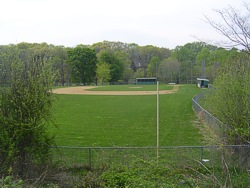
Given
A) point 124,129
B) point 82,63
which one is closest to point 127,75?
point 82,63

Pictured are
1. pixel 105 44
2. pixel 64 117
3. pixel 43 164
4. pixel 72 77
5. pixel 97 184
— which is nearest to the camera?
pixel 97 184

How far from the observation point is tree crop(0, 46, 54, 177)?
8.91m

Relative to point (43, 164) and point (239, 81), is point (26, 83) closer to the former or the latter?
point (43, 164)

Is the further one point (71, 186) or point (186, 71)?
point (186, 71)

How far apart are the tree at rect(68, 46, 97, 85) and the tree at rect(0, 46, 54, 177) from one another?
78.4m

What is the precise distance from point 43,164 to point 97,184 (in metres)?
2.23

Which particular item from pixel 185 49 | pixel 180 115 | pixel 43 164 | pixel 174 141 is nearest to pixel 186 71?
pixel 185 49

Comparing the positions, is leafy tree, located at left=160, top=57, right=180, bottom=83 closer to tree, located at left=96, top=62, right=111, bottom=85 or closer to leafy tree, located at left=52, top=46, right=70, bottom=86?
tree, located at left=96, top=62, right=111, bottom=85

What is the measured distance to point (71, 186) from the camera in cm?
873

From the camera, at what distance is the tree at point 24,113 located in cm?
891

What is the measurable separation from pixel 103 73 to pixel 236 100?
79530 mm

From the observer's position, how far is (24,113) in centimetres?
905

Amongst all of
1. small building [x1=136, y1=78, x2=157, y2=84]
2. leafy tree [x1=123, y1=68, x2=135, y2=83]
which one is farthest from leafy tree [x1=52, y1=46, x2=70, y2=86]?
small building [x1=136, y1=78, x2=157, y2=84]

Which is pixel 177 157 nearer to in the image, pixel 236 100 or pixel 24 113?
pixel 236 100
